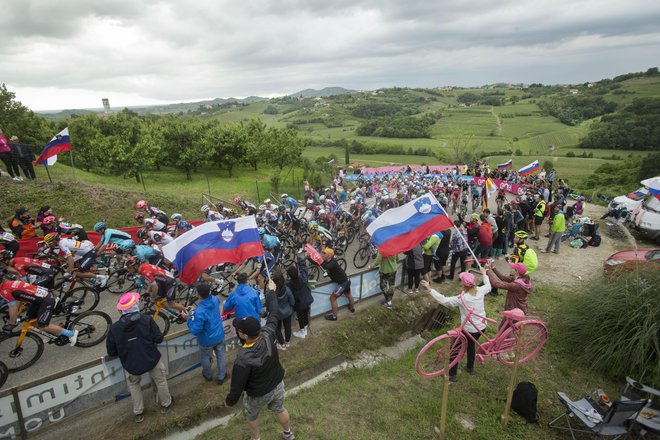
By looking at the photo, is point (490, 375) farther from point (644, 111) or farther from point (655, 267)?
point (644, 111)

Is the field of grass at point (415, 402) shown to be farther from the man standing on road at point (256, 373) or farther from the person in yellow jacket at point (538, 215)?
the person in yellow jacket at point (538, 215)

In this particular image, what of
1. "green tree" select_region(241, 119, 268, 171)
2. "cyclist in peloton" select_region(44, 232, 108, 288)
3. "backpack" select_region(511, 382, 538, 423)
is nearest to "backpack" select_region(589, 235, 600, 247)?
"backpack" select_region(511, 382, 538, 423)

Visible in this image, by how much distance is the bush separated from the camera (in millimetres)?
6285

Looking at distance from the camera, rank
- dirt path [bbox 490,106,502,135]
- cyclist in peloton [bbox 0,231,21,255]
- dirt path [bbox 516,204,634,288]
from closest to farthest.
A: cyclist in peloton [bbox 0,231,21,255] < dirt path [bbox 516,204,634,288] < dirt path [bbox 490,106,502,135]

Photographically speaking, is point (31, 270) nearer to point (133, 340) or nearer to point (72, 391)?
point (72, 391)

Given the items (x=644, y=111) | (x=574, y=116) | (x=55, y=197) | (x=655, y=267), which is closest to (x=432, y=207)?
(x=655, y=267)

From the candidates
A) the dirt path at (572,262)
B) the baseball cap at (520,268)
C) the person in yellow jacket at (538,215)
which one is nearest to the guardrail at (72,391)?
the baseball cap at (520,268)

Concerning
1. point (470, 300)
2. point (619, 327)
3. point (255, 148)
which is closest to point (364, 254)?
point (470, 300)

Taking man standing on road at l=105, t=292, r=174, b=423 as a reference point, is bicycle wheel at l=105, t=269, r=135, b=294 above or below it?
below

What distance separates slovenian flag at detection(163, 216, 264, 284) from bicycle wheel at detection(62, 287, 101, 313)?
279 cm

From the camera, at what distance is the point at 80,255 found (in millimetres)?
8734

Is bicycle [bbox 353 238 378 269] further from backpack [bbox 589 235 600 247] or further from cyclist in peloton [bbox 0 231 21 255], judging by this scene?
backpack [bbox 589 235 600 247]

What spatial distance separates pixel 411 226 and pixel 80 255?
864cm

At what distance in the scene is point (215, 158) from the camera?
111 feet
